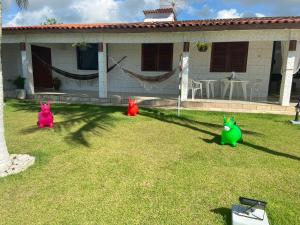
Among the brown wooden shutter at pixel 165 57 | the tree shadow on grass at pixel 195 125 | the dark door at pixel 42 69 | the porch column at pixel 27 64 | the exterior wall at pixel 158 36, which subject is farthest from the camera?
the dark door at pixel 42 69

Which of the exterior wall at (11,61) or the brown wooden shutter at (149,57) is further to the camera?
the exterior wall at (11,61)

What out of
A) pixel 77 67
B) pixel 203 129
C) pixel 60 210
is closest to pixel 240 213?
pixel 60 210

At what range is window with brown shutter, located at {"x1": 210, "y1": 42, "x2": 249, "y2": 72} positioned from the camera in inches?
360

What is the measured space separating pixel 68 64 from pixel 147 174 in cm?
904

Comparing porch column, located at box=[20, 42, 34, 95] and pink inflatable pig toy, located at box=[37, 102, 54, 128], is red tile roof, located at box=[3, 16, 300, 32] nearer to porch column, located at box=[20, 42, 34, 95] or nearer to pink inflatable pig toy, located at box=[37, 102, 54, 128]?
porch column, located at box=[20, 42, 34, 95]

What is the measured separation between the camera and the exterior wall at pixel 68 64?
36.3 ft

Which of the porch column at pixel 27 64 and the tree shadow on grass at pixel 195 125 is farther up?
the porch column at pixel 27 64

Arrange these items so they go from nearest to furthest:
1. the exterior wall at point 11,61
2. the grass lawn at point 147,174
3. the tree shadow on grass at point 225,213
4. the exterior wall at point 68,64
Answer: the tree shadow on grass at point 225,213 < the grass lawn at point 147,174 < the exterior wall at point 68,64 < the exterior wall at point 11,61

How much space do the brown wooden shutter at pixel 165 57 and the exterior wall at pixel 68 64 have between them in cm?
297

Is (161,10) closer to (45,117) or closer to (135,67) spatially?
(135,67)

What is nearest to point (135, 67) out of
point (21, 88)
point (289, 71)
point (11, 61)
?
point (21, 88)

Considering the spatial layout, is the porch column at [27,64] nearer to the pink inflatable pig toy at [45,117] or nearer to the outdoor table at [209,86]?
the pink inflatable pig toy at [45,117]

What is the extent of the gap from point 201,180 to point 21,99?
848 cm

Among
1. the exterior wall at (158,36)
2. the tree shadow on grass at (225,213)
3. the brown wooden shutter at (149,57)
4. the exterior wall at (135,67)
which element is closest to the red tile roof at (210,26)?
the exterior wall at (158,36)
